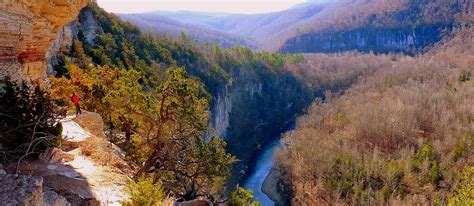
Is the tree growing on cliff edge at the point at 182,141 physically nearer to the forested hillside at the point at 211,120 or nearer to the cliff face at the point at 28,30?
the forested hillside at the point at 211,120

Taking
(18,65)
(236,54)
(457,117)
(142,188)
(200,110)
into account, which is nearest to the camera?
(142,188)

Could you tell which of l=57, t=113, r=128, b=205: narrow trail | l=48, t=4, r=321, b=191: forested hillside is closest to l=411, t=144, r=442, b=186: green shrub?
l=48, t=4, r=321, b=191: forested hillside

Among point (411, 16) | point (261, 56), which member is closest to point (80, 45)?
point (261, 56)

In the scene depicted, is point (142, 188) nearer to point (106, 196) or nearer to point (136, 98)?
point (106, 196)

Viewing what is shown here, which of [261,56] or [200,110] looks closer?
[200,110]

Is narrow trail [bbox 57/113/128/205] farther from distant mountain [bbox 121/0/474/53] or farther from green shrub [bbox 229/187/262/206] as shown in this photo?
distant mountain [bbox 121/0/474/53]

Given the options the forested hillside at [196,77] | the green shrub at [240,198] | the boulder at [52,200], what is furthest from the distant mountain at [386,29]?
the boulder at [52,200]

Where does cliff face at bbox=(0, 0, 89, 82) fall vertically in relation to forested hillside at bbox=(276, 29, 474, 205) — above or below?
above
